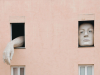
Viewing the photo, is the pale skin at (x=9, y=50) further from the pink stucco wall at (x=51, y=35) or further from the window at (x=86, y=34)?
the window at (x=86, y=34)

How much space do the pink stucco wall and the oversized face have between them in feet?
0.84

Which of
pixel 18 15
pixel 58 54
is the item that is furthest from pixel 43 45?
pixel 18 15

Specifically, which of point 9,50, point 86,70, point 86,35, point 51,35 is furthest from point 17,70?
point 86,35

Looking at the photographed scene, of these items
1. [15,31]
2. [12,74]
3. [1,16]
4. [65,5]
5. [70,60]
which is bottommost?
[12,74]

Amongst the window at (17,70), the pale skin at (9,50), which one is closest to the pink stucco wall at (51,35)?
the window at (17,70)

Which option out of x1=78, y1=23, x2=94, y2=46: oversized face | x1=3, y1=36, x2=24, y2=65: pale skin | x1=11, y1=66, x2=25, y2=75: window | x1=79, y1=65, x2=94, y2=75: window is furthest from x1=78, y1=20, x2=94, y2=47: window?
x1=11, y1=66, x2=25, y2=75: window

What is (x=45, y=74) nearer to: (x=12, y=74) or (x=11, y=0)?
(x=12, y=74)

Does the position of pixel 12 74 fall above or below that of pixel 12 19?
below

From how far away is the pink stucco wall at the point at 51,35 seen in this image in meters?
7.80

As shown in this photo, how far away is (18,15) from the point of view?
802cm

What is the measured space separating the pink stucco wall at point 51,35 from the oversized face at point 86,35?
256mm

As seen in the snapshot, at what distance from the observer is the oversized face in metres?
7.97

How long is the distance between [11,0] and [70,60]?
4003 mm

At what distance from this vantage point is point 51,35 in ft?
26.0
